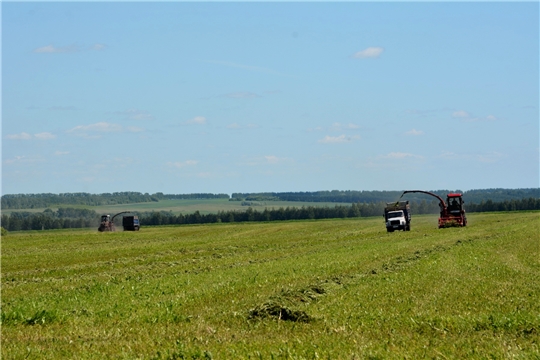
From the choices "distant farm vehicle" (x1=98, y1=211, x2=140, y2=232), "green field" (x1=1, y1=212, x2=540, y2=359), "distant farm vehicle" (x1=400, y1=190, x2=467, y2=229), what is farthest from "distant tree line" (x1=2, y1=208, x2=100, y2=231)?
"green field" (x1=1, y1=212, x2=540, y2=359)

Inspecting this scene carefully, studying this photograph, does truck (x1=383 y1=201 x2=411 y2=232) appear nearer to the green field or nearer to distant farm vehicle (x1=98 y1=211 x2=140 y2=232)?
the green field

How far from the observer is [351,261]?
28.0m

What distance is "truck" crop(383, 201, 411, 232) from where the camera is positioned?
5828 cm

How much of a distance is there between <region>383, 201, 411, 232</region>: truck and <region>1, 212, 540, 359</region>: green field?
28517mm

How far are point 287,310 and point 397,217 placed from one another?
44885 millimetres

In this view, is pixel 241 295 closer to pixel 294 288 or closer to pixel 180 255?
pixel 294 288

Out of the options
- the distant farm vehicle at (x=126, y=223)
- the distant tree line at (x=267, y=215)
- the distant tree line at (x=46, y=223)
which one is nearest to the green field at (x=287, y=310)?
the distant farm vehicle at (x=126, y=223)

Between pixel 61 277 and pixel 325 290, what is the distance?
1264 cm

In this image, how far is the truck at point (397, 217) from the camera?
58281 mm

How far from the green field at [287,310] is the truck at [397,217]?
28.5m

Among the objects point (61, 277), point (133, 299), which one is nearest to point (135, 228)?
point (61, 277)

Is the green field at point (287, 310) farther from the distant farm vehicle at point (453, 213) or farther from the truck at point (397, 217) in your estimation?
the distant farm vehicle at point (453, 213)

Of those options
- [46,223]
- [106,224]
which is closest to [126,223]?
[106,224]

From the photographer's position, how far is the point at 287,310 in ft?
49.0
